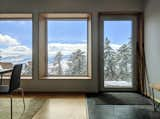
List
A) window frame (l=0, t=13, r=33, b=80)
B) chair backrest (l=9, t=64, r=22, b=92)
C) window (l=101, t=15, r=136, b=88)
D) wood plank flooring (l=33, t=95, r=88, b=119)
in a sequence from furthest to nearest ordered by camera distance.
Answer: window (l=101, t=15, r=136, b=88), window frame (l=0, t=13, r=33, b=80), wood plank flooring (l=33, t=95, r=88, b=119), chair backrest (l=9, t=64, r=22, b=92)

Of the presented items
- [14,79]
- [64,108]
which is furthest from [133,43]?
[14,79]

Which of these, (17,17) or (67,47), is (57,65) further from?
(17,17)

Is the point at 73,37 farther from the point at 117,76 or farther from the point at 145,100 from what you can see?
the point at 145,100

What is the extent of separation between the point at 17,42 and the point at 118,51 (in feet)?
9.03

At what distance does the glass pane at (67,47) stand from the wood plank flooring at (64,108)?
1269 millimetres

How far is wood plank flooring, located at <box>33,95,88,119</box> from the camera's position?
3760 millimetres

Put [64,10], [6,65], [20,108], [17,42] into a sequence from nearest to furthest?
[20,108]
[64,10]
[6,65]
[17,42]

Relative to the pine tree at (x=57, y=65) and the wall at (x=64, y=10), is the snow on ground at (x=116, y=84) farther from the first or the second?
the pine tree at (x=57, y=65)

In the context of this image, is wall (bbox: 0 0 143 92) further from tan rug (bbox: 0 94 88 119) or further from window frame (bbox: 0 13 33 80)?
tan rug (bbox: 0 94 88 119)

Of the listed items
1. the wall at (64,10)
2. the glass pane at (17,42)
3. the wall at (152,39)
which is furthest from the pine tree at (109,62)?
the glass pane at (17,42)

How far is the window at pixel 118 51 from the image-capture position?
622 cm

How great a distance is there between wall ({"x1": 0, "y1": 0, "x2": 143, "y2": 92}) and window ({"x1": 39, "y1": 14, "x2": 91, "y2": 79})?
0.63 metres

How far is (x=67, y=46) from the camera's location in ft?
22.0

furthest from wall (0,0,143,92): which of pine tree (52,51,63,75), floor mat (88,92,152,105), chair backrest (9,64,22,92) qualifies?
chair backrest (9,64,22,92)
